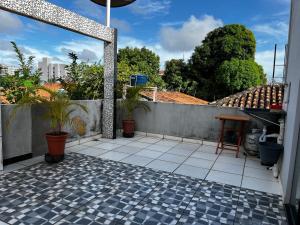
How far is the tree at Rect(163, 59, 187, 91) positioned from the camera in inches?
872

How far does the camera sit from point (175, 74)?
2244 centimetres

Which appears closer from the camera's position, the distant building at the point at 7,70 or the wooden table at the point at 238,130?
the distant building at the point at 7,70

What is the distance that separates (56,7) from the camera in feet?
13.5

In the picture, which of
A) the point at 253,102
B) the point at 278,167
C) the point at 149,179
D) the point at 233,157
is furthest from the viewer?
the point at 253,102

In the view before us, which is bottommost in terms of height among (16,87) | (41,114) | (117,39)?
(41,114)

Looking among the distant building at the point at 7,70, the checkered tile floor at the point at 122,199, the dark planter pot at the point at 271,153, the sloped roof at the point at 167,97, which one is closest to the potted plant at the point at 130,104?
the sloped roof at the point at 167,97

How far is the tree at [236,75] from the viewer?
20453 millimetres

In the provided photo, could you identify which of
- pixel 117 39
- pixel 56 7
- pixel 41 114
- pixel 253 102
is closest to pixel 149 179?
pixel 41 114

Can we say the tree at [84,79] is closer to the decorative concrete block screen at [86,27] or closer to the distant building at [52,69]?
the distant building at [52,69]

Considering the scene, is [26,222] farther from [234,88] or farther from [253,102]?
[234,88]

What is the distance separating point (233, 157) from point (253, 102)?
509 cm

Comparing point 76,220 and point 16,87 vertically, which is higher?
point 16,87

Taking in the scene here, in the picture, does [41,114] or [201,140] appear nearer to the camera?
[41,114]

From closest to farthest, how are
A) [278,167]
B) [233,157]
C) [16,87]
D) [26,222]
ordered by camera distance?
[26,222], [278,167], [16,87], [233,157]
